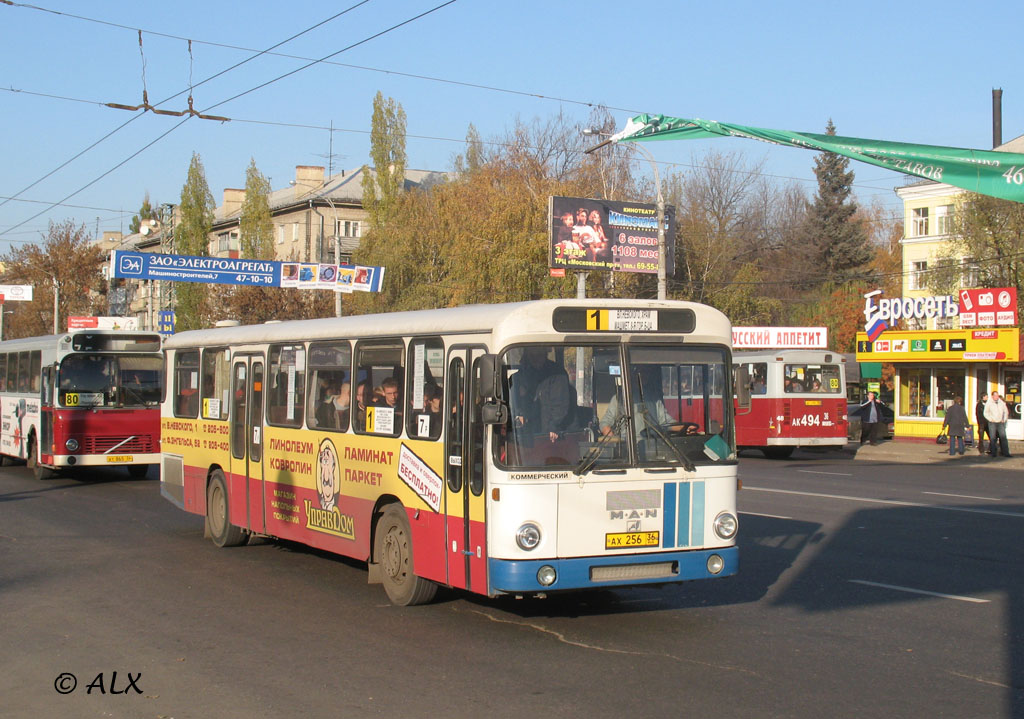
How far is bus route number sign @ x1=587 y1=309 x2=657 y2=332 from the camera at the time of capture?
28.0 feet

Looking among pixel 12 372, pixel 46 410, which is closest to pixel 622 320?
pixel 46 410

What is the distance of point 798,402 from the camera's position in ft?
105

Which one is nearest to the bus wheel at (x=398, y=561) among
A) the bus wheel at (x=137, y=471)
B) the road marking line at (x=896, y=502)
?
the road marking line at (x=896, y=502)

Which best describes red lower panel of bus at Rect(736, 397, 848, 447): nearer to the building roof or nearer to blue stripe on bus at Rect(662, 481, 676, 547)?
blue stripe on bus at Rect(662, 481, 676, 547)

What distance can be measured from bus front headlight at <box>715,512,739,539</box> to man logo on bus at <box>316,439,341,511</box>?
148 inches

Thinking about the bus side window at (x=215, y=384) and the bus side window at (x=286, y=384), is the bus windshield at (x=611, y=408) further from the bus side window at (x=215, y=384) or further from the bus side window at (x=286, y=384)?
the bus side window at (x=215, y=384)

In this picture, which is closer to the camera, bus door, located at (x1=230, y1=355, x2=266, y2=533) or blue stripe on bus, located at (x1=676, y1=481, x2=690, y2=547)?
blue stripe on bus, located at (x1=676, y1=481, x2=690, y2=547)

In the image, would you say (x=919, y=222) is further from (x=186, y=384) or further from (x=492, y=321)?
(x=492, y=321)

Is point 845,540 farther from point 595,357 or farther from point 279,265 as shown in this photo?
point 279,265

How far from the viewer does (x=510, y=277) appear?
4438cm

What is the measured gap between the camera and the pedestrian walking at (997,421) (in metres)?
30.3

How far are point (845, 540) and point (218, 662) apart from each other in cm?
845

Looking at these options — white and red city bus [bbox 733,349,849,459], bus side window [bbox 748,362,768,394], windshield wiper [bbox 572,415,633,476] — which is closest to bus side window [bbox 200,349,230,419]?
windshield wiper [bbox 572,415,633,476]

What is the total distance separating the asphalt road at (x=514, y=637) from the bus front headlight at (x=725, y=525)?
2.36ft
